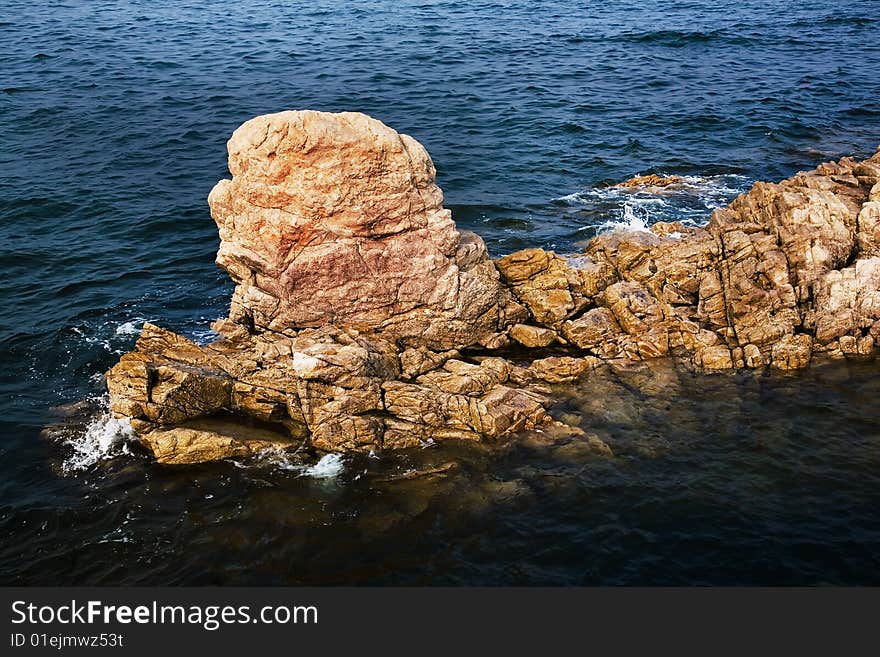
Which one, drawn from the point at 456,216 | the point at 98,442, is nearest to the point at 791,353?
the point at 456,216

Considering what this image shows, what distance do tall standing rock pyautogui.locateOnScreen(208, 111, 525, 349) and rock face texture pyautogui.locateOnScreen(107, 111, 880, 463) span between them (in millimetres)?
52

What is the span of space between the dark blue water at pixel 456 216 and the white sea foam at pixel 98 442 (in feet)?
1.24

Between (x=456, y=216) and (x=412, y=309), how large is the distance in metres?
13.6

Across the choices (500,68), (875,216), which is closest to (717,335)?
(875,216)

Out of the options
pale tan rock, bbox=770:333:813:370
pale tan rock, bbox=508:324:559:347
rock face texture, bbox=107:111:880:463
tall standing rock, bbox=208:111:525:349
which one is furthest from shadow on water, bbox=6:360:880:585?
tall standing rock, bbox=208:111:525:349

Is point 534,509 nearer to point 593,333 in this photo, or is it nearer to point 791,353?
point 593,333

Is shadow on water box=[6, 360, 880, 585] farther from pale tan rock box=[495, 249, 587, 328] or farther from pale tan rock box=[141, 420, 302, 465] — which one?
pale tan rock box=[495, 249, 587, 328]

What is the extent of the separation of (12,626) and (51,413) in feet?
32.3

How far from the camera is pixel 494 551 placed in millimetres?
20500

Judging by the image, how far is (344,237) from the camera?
26.0 meters

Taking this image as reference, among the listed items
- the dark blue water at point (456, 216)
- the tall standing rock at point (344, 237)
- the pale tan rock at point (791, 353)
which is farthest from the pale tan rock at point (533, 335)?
the pale tan rock at point (791, 353)

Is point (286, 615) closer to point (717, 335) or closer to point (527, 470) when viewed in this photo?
point (527, 470)

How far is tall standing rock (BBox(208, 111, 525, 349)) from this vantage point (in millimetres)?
24656

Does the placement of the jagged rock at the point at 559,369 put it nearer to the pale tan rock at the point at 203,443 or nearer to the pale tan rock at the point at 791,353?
the pale tan rock at the point at 791,353
